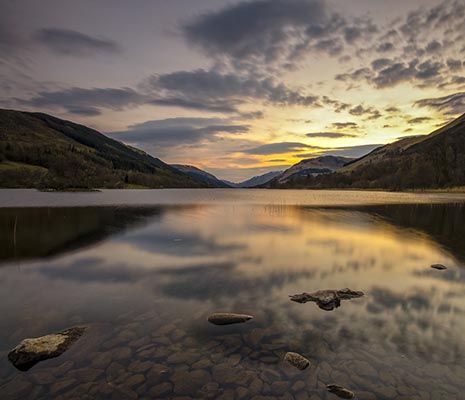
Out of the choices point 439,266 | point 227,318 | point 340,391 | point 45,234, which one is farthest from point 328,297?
point 45,234

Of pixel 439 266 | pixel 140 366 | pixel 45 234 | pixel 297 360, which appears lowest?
pixel 45 234

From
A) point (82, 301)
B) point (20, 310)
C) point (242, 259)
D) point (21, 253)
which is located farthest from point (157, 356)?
point (21, 253)

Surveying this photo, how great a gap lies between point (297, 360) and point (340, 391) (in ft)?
6.46

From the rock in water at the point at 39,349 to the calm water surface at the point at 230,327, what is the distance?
34cm

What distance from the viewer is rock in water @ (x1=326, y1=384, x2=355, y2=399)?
956 centimetres

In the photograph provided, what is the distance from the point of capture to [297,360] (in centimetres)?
1140

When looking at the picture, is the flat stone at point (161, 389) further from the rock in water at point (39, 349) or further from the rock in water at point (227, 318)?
the rock in water at point (227, 318)

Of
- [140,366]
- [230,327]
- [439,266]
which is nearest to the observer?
[140,366]

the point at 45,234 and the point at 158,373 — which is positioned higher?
the point at 158,373

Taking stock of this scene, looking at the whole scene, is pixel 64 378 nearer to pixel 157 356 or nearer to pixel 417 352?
pixel 157 356

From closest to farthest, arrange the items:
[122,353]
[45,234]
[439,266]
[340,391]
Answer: [340,391] < [122,353] < [439,266] < [45,234]

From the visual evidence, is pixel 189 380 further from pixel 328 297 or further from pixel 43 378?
pixel 328 297

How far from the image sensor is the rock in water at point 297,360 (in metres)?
11.2

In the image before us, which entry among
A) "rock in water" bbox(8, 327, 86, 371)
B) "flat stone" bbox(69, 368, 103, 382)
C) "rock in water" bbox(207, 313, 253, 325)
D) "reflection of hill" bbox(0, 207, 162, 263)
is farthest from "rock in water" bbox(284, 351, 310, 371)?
"reflection of hill" bbox(0, 207, 162, 263)
